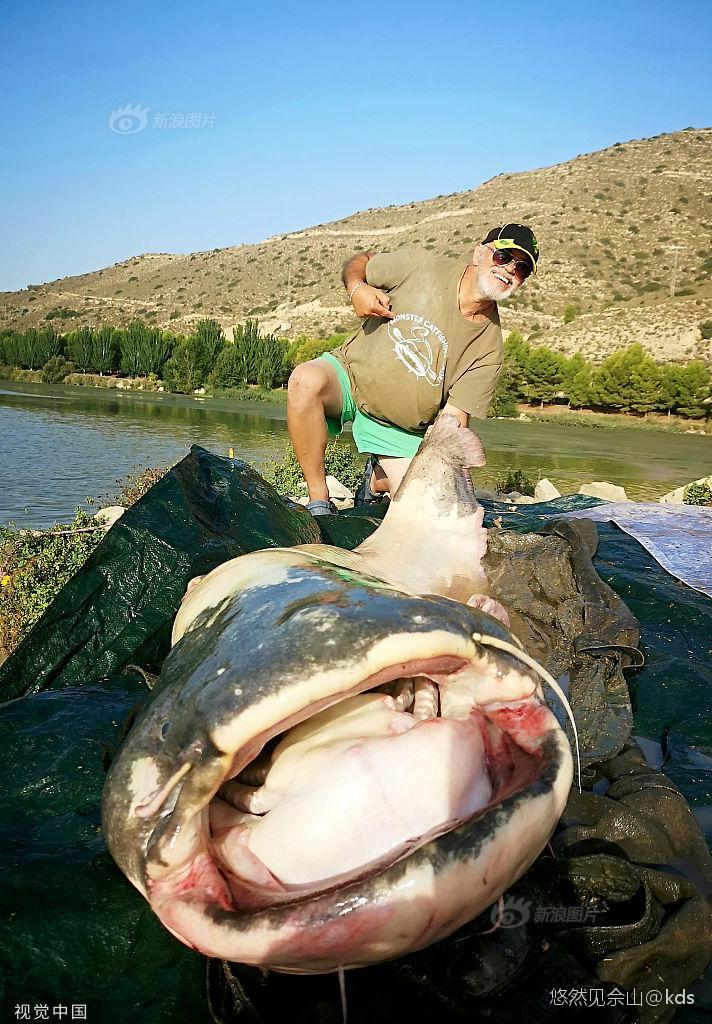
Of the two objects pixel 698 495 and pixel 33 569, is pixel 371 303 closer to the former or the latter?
pixel 33 569

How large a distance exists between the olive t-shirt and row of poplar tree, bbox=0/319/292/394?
3577cm

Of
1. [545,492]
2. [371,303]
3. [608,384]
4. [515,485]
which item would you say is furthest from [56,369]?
[371,303]

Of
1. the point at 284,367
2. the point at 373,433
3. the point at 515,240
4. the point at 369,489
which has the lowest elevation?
the point at 369,489

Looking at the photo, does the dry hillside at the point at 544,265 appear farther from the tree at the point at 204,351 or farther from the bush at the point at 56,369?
the bush at the point at 56,369

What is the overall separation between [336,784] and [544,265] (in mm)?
59351

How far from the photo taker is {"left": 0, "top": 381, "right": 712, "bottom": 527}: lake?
10539 millimetres

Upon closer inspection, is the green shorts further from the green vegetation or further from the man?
the green vegetation

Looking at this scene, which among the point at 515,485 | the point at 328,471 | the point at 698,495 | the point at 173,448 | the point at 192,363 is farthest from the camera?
the point at 192,363

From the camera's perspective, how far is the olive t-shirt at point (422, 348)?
475 centimetres

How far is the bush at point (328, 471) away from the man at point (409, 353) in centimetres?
336

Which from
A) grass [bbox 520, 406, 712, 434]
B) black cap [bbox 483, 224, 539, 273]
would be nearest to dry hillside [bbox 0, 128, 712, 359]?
grass [bbox 520, 406, 712, 434]

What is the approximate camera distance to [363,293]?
4.83 metres

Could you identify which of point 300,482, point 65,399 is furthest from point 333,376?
point 65,399

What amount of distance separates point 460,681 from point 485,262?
3662 mm
